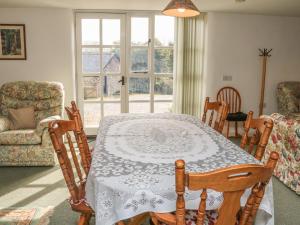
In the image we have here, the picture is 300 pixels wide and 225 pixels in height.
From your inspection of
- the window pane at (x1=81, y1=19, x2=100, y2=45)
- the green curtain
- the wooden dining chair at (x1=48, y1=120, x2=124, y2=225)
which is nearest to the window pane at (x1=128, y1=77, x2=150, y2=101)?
the green curtain

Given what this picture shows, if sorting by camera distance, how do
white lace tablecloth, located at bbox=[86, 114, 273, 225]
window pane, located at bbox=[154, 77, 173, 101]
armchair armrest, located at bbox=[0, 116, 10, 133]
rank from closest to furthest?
white lace tablecloth, located at bbox=[86, 114, 273, 225] < armchair armrest, located at bbox=[0, 116, 10, 133] < window pane, located at bbox=[154, 77, 173, 101]

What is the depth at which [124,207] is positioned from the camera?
1332 mm

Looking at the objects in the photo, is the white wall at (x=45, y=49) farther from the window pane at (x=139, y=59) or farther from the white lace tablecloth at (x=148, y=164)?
the white lace tablecloth at (x=148, y=164)

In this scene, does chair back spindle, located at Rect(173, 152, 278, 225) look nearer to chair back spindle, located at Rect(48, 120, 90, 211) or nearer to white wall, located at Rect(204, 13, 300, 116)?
chair back spindle, located at Rect(48, 120, 90, 211)

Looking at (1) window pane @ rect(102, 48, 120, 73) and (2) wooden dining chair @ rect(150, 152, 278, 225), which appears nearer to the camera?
(2) wooden dining chair @ rect(150, 152, 278, 225)

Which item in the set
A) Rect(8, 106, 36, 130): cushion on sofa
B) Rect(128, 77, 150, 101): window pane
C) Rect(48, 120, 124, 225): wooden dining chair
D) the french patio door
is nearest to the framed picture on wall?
the french patio door

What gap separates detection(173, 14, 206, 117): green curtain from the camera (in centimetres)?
491

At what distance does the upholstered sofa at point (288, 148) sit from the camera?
2.88 m

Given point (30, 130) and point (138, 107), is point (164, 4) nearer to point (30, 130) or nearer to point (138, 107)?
point (138, 107)

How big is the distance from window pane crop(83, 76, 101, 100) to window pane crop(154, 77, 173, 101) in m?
1.02

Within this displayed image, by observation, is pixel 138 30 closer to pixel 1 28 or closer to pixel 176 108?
pixel 176 108

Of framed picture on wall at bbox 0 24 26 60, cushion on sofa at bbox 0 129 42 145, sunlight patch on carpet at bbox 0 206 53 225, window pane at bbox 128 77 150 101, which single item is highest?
framed picture on wall at bbox 0 24 26 60

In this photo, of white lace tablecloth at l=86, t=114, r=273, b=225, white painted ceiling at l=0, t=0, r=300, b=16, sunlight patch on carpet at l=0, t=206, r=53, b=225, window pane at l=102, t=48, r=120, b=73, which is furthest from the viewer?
window pane at l=102, t=48, r=120, b=73

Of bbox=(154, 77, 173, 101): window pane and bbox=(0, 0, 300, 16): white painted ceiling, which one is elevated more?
bbox=(0, 0, 300, 16): white painted ceiling
